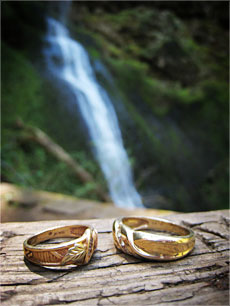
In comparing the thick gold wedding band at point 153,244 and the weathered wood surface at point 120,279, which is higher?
the thick gold wedding band at point 153,244

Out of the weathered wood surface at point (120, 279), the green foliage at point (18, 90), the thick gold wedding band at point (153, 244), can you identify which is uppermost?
the green foliage at point (18, 90)

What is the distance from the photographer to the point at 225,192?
5.10 m

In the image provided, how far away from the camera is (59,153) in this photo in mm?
3936

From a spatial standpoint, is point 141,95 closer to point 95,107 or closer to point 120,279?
point 95,107

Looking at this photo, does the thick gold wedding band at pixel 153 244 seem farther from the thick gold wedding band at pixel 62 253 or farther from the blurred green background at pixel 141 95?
the blurred green background at pixel 141 95

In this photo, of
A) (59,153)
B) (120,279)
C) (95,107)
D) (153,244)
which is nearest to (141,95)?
(95,107)

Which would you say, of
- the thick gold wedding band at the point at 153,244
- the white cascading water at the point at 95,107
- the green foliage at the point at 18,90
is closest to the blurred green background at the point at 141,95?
the green foliage at the point at 18,90

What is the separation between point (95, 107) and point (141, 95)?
4.47 ft

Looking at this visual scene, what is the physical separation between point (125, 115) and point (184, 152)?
1.48m

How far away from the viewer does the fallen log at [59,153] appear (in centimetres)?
385

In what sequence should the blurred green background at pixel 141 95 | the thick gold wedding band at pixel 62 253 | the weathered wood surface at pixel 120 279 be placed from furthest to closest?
the blurred green background at pixel 141 95, the thick gold wedding band at pixel 62 253, the weathered wood surface at pixel 120 279

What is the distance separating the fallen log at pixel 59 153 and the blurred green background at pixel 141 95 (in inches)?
3.7

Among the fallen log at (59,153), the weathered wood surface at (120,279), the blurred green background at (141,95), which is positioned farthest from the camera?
the blurred green background at (141,95)

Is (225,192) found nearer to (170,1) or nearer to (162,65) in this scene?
(162,65)
